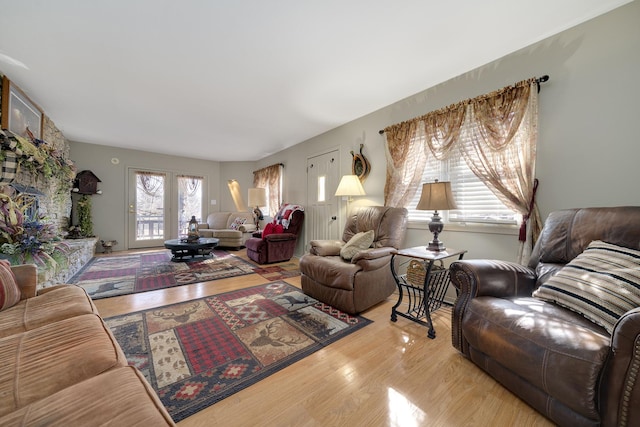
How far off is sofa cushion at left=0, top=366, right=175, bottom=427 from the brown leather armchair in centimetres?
175

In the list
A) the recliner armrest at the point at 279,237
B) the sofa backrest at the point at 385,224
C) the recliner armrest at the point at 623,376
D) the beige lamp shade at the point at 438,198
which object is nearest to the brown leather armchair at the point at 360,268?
the sofa backrest at the point at 385,224

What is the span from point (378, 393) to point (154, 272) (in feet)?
12.2

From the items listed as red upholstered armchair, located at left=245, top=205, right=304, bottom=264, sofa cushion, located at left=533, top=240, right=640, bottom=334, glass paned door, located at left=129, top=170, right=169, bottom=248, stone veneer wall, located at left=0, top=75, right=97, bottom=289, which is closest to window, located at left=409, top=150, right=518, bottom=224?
sofa cushion, located at left=533, top=240, right=640, bottom=334

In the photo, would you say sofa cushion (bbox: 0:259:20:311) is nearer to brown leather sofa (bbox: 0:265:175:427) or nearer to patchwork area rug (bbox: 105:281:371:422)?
brown leather sofa (bbox: 0:265:175:427)

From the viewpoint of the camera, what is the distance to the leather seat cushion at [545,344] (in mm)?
993

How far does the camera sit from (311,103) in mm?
3176

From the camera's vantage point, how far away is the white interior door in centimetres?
405

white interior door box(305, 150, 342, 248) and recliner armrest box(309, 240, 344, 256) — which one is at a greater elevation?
white interior door box(305, 150, 342, 248)

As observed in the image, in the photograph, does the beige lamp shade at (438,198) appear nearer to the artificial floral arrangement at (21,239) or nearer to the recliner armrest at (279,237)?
the recliner armrest at (279,237)

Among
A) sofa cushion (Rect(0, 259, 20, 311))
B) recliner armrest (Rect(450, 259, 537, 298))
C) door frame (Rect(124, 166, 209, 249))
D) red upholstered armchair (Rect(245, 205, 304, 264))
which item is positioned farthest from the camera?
door frame (Rect(124, 166, 209, 249))

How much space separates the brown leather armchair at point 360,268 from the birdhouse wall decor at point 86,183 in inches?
214

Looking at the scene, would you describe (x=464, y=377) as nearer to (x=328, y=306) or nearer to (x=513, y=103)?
(x=328, y=306)

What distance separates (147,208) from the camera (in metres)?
5.95

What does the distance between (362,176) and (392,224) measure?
1.04 metres
